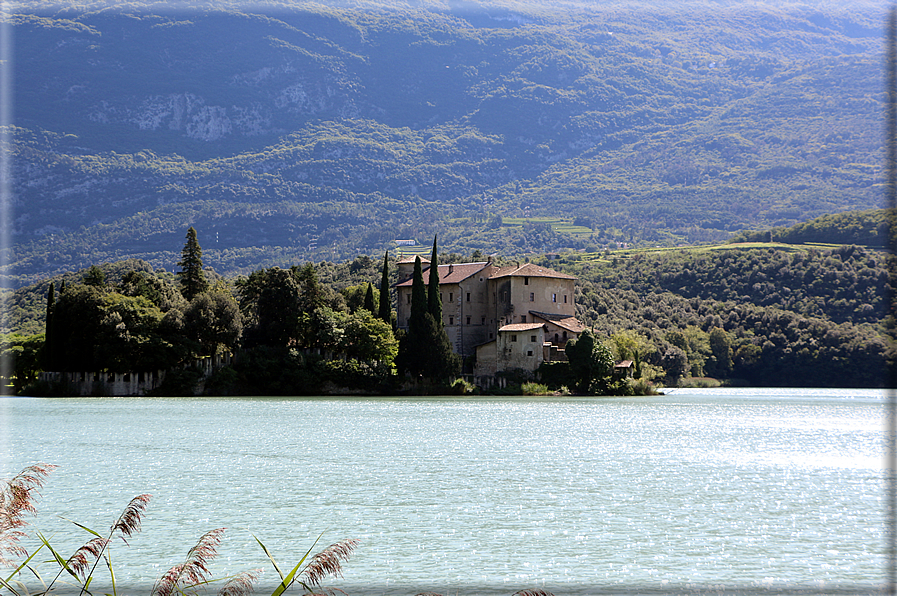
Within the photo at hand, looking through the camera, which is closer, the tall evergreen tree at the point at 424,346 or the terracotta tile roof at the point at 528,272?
the tall evergreen tree at the point at 424,346

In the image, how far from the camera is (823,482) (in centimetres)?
1900

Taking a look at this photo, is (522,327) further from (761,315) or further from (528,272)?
(761,315)

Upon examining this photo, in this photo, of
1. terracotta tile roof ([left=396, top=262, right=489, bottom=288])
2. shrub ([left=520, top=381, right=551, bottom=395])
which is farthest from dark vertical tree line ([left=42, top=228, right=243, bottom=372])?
shrub ([left=520, top=381, right=551, bottom=395])

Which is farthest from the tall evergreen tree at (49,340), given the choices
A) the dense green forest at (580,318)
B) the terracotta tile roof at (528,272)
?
the terracotta tile roof at (528,272)

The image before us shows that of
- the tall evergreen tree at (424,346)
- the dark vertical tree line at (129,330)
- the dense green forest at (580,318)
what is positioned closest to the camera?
the dark vertical tree line at (129,330)

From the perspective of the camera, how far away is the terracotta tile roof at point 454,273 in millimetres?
63925

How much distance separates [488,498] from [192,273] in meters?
47.7

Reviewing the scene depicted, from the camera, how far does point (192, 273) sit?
60031 mm

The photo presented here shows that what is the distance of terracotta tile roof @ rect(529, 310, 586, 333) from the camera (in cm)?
5756

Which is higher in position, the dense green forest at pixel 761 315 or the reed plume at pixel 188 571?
the dense green forest at pixel 761 315

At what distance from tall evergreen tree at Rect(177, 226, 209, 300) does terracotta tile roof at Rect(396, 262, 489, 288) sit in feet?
47.7

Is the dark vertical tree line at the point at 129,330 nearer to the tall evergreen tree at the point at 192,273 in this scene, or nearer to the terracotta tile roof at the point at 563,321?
the tall evergreen tree at the point at 192,273

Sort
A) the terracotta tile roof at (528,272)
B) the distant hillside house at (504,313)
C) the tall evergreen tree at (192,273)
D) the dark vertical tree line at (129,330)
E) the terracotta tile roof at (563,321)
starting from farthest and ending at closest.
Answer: the terracotta tile roof at (528,272), the tall evergreen tree at (192,273), the terracotta tile roof at (563,321), the distant hillside house at (504,313), the dark vertical tree line at (129,330)

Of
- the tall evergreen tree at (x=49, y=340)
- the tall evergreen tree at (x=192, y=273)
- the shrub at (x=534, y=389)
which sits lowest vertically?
the shrub at (x=534, y=389)
